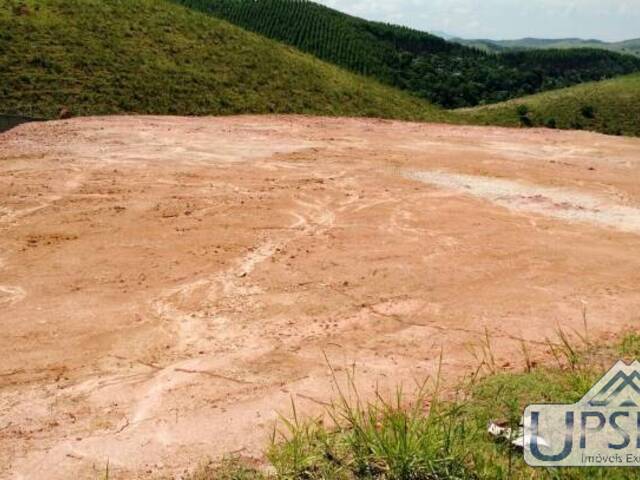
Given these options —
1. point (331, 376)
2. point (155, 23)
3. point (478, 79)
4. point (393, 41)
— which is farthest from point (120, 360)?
point (393, 41)

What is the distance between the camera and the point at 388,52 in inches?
2413

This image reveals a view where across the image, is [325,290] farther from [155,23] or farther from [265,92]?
[155,23]

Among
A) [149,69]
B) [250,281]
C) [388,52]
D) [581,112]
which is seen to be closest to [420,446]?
[250,281]

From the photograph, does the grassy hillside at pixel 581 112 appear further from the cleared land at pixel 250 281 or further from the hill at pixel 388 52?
the cleared land at pixel 250 281

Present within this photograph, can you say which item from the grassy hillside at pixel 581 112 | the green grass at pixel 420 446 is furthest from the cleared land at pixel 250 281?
the grassy hillside at pixel 581 112

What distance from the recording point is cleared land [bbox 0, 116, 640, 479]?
5348mm

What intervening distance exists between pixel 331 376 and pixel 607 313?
12.8ft

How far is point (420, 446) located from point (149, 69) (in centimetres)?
2508

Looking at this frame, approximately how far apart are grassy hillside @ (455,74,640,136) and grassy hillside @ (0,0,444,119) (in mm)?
8009

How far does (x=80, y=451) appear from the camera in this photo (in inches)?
185

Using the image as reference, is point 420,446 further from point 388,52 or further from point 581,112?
point 388,52

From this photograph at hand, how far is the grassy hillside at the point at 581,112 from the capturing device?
36.7m

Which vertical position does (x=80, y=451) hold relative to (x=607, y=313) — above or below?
below

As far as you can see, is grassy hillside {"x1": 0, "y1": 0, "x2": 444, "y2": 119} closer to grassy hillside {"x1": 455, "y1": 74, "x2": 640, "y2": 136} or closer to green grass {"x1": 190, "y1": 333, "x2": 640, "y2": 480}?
grassy hillside {"x1": 455, "y1": 74, "x2": 640, "y2": 136}
